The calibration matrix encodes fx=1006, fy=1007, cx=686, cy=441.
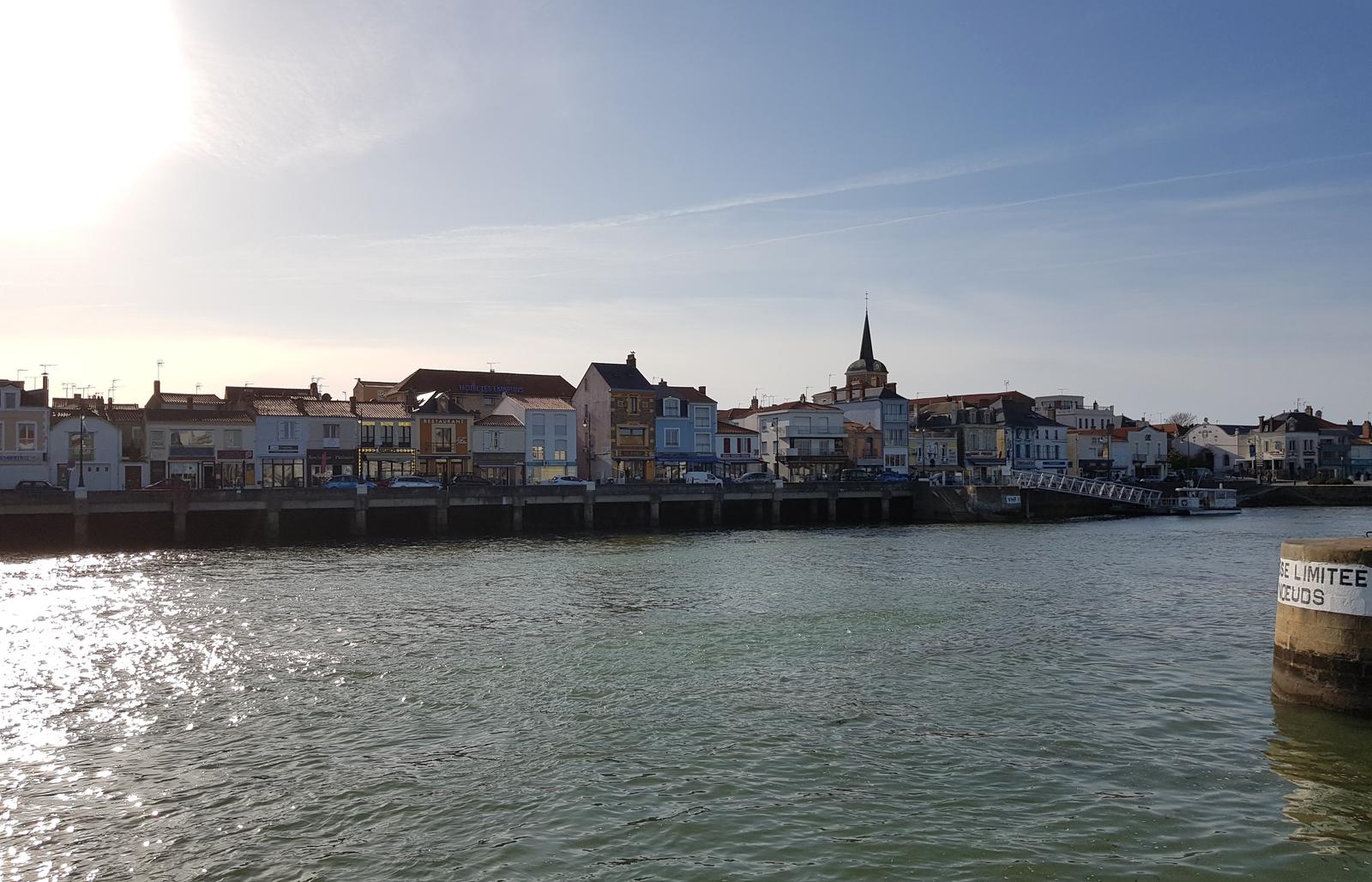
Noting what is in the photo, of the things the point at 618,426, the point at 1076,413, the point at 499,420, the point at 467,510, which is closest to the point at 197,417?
the point at 467,510

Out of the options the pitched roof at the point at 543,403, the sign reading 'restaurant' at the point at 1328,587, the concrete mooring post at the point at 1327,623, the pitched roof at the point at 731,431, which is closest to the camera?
the sign reading 'restaurant' at the point at 1328,587

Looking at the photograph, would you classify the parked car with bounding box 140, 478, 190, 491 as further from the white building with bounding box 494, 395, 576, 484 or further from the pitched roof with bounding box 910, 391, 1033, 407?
the pitched roof with bounding box 910, 391, 1033, 407

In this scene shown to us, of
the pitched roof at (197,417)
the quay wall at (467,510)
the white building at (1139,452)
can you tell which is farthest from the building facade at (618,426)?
the white building at (1139,452)

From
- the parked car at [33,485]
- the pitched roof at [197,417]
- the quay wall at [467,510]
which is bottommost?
the quay wall at [467,510]

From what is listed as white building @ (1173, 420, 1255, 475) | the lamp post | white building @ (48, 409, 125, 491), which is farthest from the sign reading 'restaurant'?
white building @ (1173, 420, 1255, 475)

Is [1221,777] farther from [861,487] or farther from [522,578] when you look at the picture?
[861,487]

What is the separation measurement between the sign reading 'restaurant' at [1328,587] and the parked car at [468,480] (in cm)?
5922

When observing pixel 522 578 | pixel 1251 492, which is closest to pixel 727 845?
pixel 522 578

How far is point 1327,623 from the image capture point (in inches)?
704

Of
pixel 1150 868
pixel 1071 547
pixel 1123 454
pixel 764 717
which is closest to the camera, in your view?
pixel 1150 868

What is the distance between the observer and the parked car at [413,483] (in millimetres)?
66562

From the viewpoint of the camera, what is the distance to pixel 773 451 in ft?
347

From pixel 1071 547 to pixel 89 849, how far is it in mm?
51224

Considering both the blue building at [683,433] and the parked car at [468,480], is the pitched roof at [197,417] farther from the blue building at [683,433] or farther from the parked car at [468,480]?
the blue building at [683,433]
